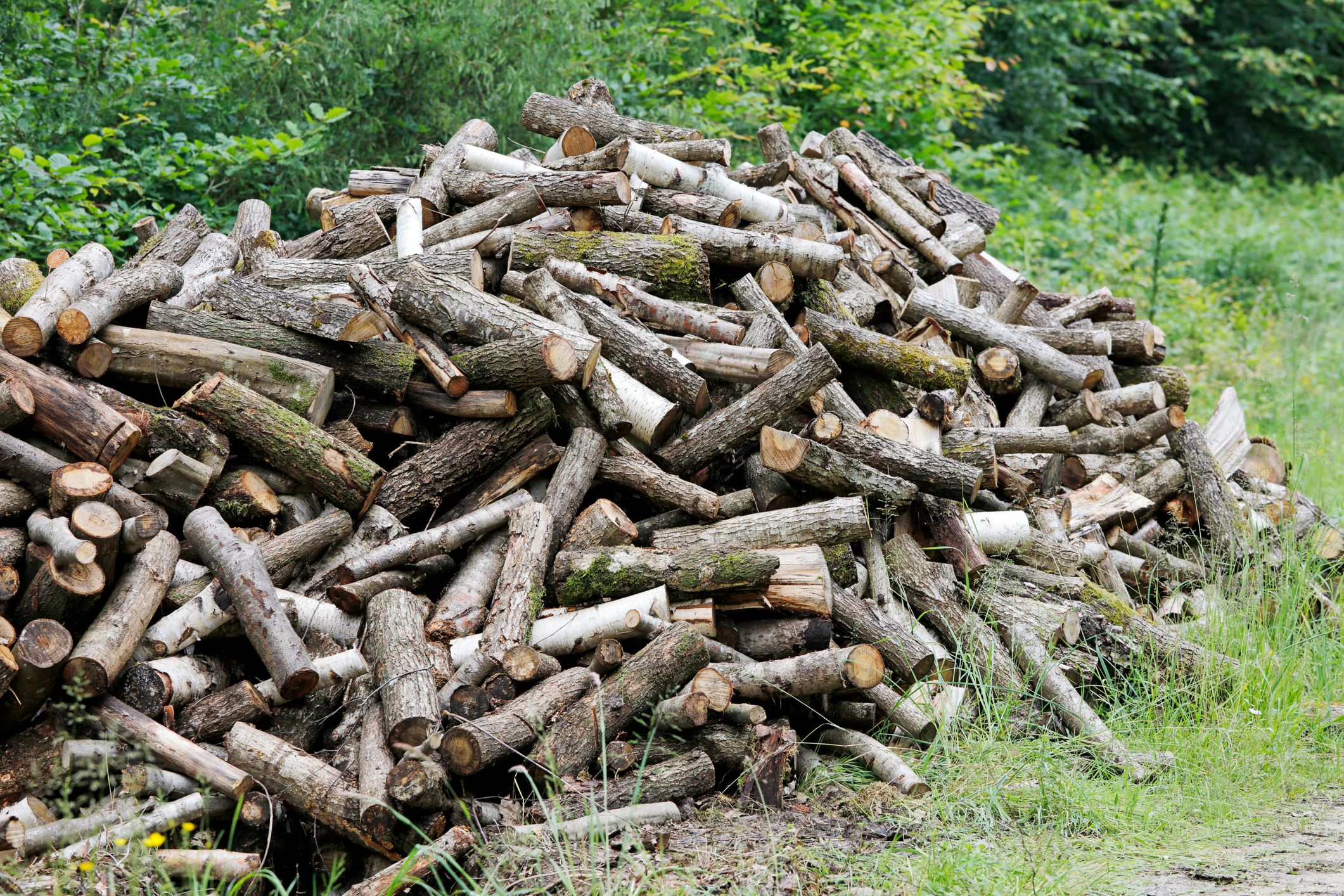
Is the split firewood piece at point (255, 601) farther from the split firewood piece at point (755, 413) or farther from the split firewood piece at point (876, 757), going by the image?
the split firewood piece at point (876, 757)

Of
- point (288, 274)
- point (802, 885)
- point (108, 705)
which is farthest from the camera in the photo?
point (288, 274)

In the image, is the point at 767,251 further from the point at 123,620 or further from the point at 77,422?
the point at 123,620

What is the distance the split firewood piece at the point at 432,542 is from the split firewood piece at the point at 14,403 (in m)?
1.33

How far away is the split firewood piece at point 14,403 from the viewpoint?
13.6 ft

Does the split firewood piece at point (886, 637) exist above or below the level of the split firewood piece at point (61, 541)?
below

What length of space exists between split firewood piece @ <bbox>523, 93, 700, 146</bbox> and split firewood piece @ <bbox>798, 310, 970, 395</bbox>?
2.25m

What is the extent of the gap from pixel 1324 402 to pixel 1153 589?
556cm

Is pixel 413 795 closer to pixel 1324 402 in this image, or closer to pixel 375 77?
pixel 375 77

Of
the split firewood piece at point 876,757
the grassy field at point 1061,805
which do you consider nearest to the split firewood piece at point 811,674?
the split firewood piece at point 876,757

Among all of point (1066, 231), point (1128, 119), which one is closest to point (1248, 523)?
point (1066, 231)

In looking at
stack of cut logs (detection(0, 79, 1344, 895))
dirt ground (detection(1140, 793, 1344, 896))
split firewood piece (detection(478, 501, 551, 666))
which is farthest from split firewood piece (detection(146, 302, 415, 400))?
dirt ground (detection(1140, 793, 1344, 896))

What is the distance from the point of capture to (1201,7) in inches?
819

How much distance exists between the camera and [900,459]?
4973 mm

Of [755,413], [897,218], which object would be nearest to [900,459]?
[755,413]
